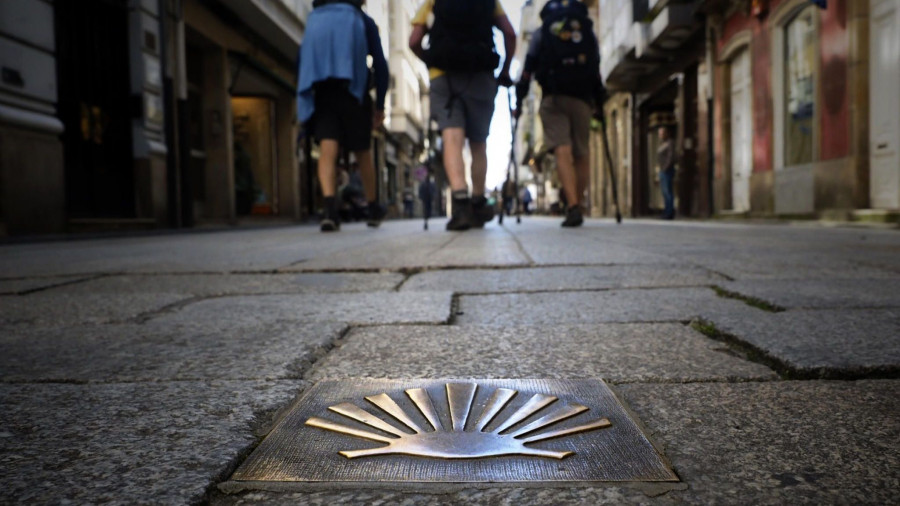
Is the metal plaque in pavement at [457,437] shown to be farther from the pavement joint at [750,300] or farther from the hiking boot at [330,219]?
the hiking boot at [330,219]

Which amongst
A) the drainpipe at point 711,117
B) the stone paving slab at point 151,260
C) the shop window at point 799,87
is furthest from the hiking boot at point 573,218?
the drainpipe at point 711,117

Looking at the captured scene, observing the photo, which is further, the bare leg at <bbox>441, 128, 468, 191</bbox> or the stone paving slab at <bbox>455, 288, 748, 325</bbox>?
the bare leg at <bbox>441, 128, 468, 191</bbox>

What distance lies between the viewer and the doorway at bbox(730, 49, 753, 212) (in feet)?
34.4

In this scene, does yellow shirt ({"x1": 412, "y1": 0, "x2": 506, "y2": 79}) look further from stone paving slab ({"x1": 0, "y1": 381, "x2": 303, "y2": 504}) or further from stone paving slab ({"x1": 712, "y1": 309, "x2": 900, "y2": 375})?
stone paving slab ({"x1": 0, "y1": 381, "x2": 303, "y2": 504})

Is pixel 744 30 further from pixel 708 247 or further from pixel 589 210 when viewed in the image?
pixel 589 210

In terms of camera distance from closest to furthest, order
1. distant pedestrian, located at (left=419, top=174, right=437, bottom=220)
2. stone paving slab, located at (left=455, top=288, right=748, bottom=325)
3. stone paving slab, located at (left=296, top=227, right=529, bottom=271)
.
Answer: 1. stone paving slab, located at (left=455, top=288, right=748, bottom=325)
2. stone paving slab, located at (left=296, top=227, right=529, bottom=271)
3. distant pedestrian, located at (left=419, top=174, right=437, bottom=220)

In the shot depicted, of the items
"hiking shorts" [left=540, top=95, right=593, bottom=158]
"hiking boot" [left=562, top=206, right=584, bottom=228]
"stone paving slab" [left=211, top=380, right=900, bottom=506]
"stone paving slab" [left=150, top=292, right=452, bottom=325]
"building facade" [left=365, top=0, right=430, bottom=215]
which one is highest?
"building facade" [left=365, top=0, right=430, bottom=215]

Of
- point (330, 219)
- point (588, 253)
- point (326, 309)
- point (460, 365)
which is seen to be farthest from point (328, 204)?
point (460, 365)

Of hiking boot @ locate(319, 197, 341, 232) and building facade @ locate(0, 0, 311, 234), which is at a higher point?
building facade @ locate(0, 0, 311, 234)

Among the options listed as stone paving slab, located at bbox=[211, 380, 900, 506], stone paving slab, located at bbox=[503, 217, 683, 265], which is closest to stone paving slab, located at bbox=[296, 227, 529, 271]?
stone paving slab, located at bbox=[503, 217, 683, 265]

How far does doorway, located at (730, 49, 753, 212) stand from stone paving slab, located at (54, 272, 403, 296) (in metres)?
9.36

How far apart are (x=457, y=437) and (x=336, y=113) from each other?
17.9 ft

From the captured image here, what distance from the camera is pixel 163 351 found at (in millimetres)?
1240

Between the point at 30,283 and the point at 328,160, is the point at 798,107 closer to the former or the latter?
the point at 328,160
